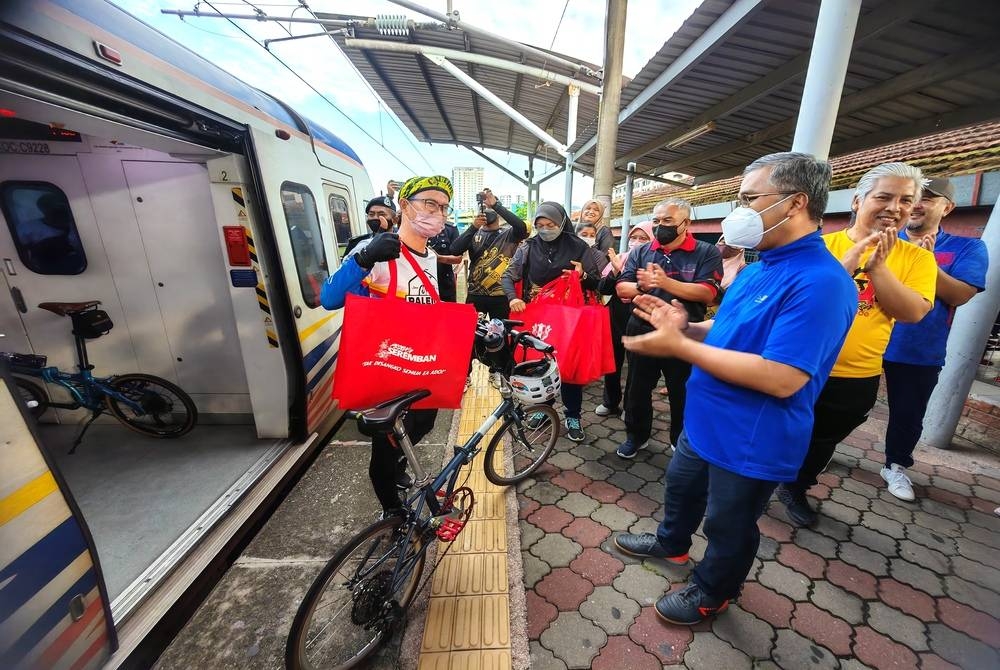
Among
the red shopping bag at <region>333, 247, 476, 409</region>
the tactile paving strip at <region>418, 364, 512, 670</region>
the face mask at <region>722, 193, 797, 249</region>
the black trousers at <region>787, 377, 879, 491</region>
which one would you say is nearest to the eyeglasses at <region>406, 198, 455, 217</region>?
the red shopping bag at <region>333, 247, 476, 409</region>

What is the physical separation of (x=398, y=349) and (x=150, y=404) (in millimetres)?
3254

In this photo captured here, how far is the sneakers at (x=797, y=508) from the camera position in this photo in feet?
8.41

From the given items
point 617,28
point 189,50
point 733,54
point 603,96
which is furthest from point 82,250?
point 733,54

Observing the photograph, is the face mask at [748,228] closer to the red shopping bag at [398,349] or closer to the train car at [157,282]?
the red shopping bag at [398,349]

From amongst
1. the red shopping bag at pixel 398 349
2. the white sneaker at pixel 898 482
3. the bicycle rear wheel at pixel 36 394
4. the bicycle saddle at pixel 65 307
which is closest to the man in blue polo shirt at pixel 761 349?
the red shopping bag at pixel 398 349

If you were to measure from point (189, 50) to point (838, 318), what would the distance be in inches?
151

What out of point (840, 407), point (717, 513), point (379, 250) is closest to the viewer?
point (717, 513)

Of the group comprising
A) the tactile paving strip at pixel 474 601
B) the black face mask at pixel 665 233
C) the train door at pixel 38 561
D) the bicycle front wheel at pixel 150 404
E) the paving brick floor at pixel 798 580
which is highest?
the black face mask at pixel 665 233

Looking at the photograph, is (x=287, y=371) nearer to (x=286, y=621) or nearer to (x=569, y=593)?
(x=286, y=621)

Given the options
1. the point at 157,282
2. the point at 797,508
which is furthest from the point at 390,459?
the point at 157,282

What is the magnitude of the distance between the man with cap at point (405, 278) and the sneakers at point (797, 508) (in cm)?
261

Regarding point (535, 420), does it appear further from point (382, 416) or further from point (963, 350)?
point (963, 350)

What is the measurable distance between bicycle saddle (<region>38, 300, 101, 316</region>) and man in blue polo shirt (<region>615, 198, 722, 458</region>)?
4305mm

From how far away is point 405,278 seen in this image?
6.78 ft
